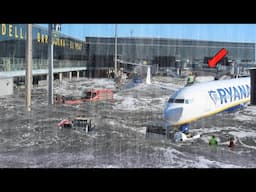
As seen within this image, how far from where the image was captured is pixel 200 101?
42.8 ft

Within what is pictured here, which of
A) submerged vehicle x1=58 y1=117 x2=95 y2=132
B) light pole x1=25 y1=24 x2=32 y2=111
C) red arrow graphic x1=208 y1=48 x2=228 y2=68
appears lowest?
submerged vehicle x1=58 y1=117 x2=95 y2=132

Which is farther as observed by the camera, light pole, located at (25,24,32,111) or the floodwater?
light pole, located at (25,24,32,111)

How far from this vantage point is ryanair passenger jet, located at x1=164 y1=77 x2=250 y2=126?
12312 mm

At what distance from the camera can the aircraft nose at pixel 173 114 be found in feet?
39.8

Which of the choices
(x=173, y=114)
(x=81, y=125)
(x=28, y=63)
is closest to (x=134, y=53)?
(x=28, y=63)

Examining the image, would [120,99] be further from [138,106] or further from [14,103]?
[14,103]

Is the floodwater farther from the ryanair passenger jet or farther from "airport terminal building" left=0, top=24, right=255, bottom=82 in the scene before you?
"airport terminal building" left=0, top=24, right=255, bottom=82

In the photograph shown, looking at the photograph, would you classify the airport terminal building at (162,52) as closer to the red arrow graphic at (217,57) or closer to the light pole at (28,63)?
the red arrow graphic at (217,57)

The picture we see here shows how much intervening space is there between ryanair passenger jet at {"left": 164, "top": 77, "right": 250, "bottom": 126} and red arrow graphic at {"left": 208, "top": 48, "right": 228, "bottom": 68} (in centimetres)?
3755

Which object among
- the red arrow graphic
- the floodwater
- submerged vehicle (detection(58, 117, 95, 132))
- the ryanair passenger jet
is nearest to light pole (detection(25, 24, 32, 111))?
the floodwater

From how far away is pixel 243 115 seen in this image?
59.3 ft

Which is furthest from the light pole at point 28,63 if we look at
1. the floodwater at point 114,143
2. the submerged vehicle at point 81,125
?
the submerged vehicle at point 81,125
